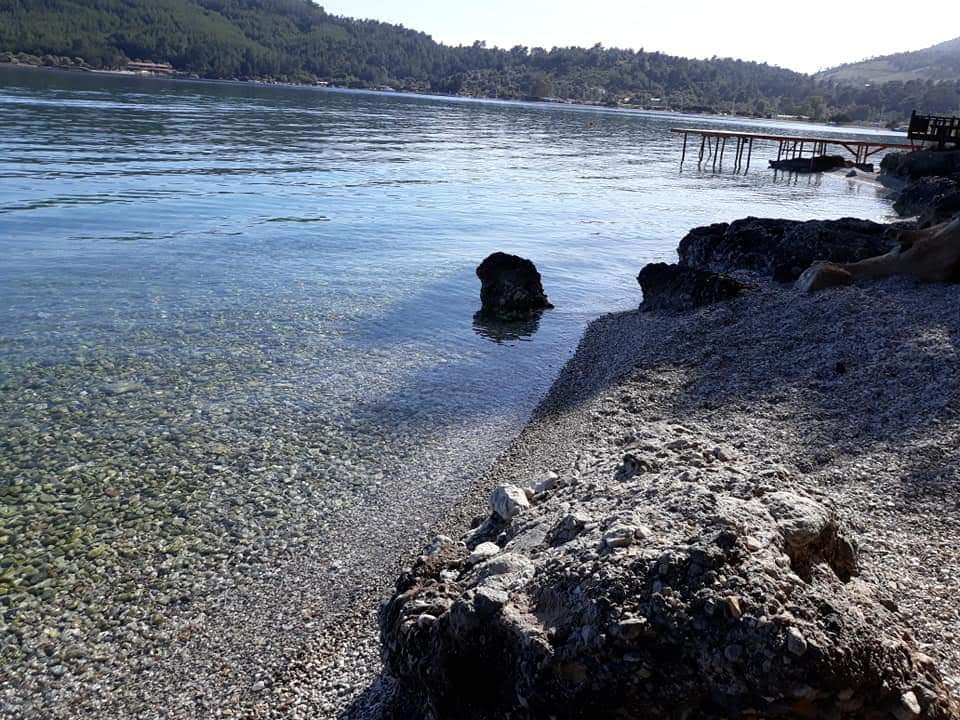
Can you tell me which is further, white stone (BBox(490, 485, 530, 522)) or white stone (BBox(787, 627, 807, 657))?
white stone (BBox(490, 485, 530, 522))

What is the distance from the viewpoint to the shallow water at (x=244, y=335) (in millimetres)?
7652

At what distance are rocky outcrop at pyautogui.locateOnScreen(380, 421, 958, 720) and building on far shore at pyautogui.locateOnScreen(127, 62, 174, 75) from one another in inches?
7824

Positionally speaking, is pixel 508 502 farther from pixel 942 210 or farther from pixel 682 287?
pixel 942 210

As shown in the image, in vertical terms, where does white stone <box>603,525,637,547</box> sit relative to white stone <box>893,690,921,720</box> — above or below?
above

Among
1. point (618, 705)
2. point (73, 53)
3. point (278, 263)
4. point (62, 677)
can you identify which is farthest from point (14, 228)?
point (73, 53)

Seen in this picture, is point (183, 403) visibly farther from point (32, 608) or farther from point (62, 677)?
point (62, 677)

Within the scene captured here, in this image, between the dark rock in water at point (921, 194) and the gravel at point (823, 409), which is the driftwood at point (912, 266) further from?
the dark rock in water at point (921, 194)

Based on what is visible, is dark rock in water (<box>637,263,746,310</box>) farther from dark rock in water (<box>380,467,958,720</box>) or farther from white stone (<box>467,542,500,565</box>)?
dark rock in water (<box>380,467,958,720</box>)

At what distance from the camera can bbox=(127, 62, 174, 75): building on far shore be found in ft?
579

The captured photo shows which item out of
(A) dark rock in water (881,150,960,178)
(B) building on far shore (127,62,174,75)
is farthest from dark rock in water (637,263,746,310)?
(B) building on far shore (127,62,174,75)

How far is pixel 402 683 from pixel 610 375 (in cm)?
793

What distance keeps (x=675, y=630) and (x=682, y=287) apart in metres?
12.9

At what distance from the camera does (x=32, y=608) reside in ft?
20.0

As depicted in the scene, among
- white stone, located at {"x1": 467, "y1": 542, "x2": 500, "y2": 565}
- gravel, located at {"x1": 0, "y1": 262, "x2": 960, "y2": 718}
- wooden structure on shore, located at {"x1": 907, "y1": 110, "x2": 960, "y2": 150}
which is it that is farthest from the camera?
wooden structure on shore, located at {"x1": 907, "y1": 110, "x2": 960, "y2": 150}
